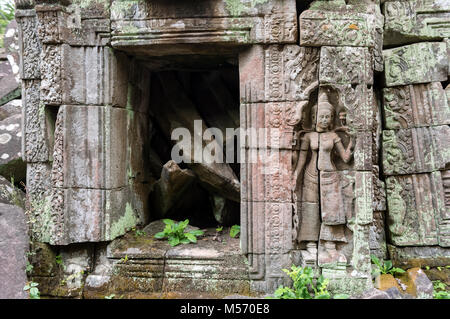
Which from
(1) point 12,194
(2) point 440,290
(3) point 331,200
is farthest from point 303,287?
(1) point 12,194

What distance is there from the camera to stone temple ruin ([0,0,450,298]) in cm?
354

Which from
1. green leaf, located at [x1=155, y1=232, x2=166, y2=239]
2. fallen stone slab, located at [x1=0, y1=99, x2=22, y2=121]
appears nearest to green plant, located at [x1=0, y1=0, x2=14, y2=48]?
fallen stone slab, located at [x1=0, y1=99, x2=22, y2=121]

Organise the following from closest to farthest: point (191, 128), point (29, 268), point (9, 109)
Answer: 1. point (29, 268)
2. point (191, 128)
3. point (9, 109)

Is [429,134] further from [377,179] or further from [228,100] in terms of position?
[228,100]

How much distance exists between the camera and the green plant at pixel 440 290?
362 centimetres

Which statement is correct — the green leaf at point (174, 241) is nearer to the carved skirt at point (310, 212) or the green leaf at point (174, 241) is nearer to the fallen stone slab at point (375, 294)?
the carved skirt at point (310, 212)

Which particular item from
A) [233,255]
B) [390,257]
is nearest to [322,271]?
[233,255]

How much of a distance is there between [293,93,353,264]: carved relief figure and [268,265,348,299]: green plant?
0.60ft

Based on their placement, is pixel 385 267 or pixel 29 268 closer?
pixel 29 268

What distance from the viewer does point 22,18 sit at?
3.95 m

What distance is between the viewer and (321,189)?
3598 millimetres

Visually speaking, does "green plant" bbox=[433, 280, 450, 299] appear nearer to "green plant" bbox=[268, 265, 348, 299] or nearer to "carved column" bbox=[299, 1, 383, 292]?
"carved column" bbox=[299, 1, 383, 292]

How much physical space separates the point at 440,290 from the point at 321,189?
1.89m

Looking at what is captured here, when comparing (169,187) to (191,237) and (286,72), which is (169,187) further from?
(286,72)
